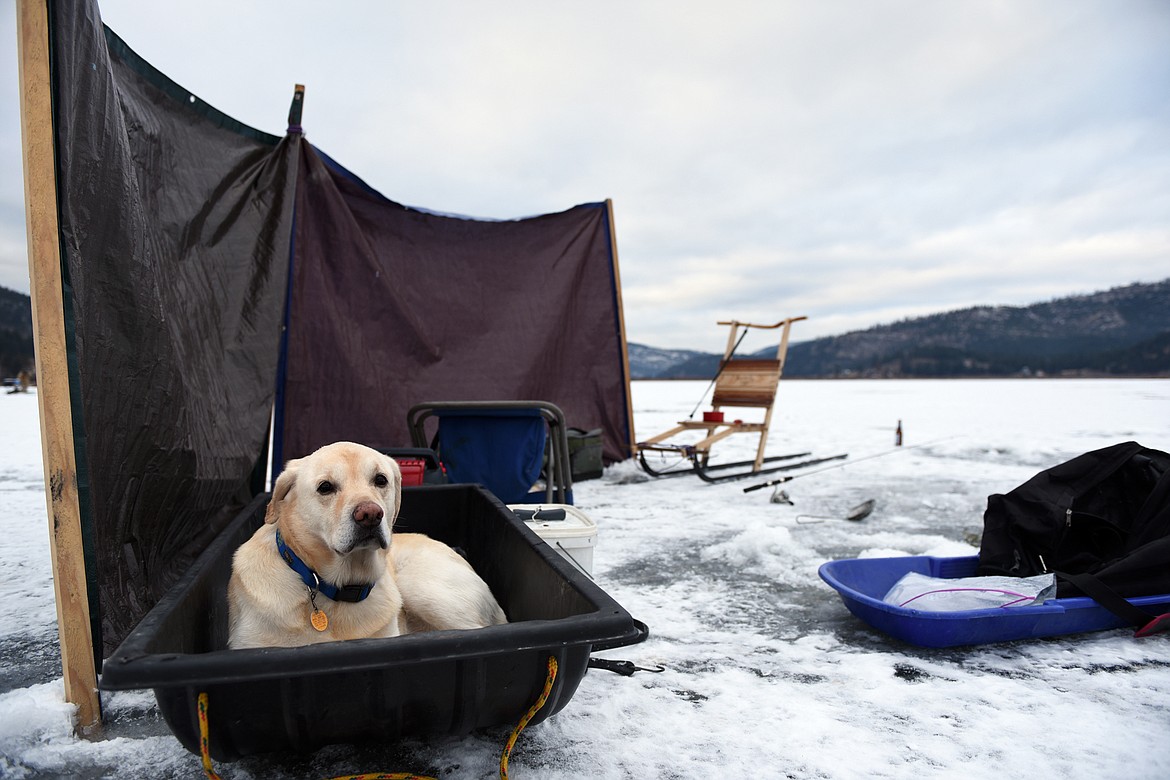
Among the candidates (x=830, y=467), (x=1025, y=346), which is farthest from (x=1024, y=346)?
(x=830, y=467)

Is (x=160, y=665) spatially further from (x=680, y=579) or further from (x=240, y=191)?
(x=240, y=191)

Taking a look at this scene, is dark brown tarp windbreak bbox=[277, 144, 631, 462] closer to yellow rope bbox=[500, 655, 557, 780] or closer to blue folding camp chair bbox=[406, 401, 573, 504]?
blue folding camp chair bbox=[406, 401, 573, 504]

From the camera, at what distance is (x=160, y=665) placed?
1.09m

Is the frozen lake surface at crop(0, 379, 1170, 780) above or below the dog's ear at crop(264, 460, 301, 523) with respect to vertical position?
below

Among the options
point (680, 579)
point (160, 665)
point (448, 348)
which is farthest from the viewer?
point (448, 348)

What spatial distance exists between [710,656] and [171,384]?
2.45 meters

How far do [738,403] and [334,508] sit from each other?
5918mm

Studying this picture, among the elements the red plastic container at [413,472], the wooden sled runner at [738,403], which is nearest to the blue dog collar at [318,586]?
the red plastic container at [413,472]

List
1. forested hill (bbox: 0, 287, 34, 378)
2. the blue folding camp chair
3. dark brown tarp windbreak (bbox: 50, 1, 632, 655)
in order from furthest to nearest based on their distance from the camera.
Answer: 1. forested hill (bbox: 0, 287, 34, 378)
2. the blue folding camp chair
3. dark brown tarp windbreak (bbox: 50, 1, 632, 655)

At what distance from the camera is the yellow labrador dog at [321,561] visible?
1.70 metres

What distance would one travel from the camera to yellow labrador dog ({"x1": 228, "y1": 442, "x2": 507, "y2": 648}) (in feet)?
5.58

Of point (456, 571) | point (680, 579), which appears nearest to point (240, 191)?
point (456, 571)

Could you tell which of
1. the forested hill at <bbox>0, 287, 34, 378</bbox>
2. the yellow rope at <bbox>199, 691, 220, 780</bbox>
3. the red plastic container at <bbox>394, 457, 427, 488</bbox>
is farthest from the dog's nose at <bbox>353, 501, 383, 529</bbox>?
the forested hill at <bbox>0, 287, 34, 378</bbox>

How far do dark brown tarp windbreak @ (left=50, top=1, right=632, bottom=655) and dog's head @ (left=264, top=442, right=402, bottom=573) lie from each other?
600 mm
